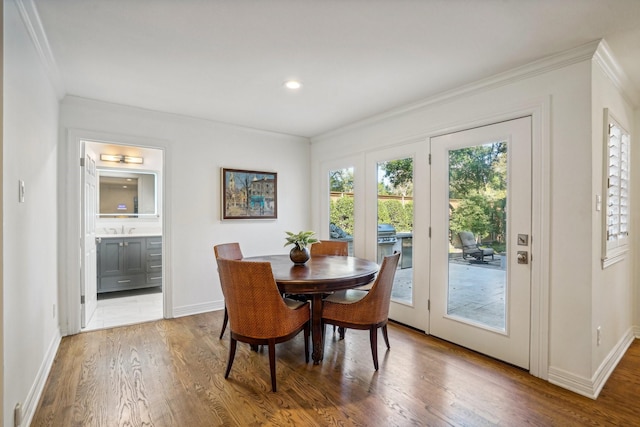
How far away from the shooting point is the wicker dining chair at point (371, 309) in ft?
8.06

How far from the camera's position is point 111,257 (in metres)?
4.62

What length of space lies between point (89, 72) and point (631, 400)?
14.7 ft

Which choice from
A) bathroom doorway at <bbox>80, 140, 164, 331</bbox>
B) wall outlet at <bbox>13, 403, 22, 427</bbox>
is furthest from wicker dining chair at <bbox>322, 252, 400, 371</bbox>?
bathroom doorway at <bbox>80, 140, 164, 331</bbox>

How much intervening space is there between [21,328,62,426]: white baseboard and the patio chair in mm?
3182

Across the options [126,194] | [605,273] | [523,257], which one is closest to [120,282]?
[126,194]

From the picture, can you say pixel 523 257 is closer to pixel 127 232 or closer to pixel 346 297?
pixel 346 297

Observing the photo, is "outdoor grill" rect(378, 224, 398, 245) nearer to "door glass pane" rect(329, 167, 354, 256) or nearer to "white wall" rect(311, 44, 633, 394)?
"door glass pane" rect(329, 167, 354, 256)

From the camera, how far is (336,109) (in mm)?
3506

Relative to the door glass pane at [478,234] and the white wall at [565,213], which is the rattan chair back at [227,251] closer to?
the door glass pane at [478,234]

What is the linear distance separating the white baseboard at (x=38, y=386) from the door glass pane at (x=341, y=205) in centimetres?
302

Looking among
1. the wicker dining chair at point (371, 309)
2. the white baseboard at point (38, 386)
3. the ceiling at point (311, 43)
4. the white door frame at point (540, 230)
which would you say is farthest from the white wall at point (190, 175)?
the white door frame at point (540, 230)

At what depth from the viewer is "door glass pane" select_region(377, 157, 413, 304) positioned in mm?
3410

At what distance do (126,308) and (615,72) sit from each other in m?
5.38

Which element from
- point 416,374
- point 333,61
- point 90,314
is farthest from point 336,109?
point 90,314
